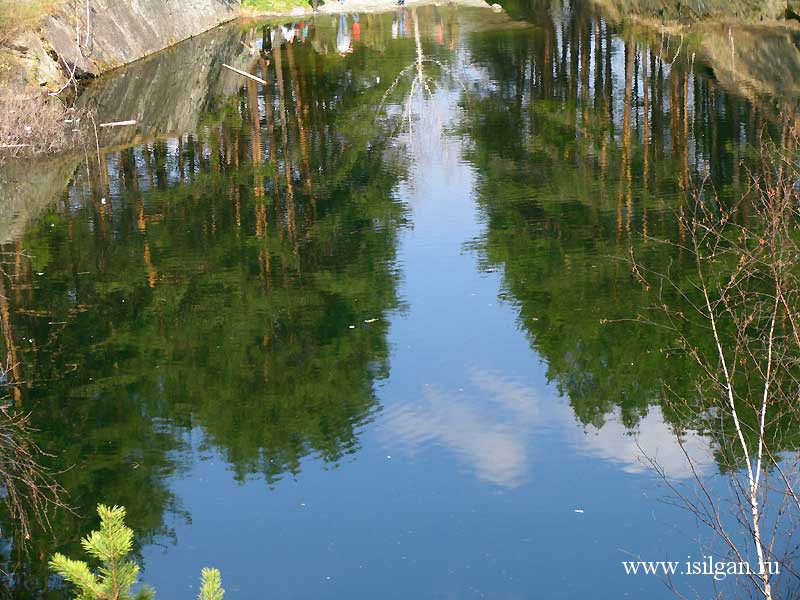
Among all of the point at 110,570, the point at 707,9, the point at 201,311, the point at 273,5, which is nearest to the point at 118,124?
the point at 201,311

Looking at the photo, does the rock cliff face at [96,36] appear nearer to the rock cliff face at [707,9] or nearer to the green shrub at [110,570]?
the rock cliff face at [707,9]

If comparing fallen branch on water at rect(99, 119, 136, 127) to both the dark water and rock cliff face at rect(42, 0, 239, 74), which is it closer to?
the dark water

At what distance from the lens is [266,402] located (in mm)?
14586

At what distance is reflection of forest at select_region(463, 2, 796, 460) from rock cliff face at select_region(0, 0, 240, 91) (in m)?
12.1

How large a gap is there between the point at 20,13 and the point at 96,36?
5157 mm

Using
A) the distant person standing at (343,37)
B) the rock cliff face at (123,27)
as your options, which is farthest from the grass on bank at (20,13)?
the distant person standing at (343,37)

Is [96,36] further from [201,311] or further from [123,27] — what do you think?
[201,311]

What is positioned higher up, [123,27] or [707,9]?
[123,27]

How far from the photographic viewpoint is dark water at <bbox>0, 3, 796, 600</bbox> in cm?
1131

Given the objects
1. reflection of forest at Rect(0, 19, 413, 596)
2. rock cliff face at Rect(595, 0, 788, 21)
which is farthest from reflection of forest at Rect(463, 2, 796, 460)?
rock cliff face at Rect(595, 0, 788, 21)

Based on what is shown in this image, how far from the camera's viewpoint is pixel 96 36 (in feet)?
127

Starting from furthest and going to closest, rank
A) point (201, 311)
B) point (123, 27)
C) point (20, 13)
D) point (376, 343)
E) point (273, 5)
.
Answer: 1. point (273, 5)
2. point (123, 27)
3. point (20, 13)
4. point (201, 311)
5. point (376, 343)

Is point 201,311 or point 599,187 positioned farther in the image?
point 599,187

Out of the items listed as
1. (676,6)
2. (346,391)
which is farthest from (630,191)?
(676,6)
